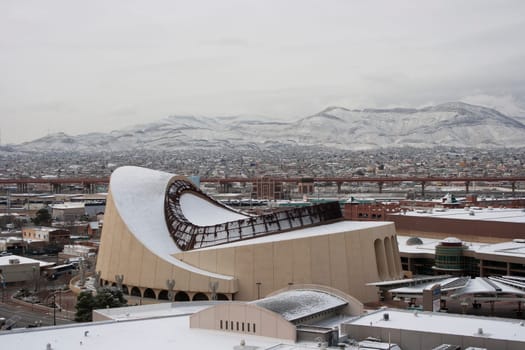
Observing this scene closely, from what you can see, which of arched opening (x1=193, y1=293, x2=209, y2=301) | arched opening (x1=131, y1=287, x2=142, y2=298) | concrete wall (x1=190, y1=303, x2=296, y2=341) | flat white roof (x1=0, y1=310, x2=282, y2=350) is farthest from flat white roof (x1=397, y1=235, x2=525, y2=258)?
flat white roof (x1=0, y1=310, x2=282, y2=350)

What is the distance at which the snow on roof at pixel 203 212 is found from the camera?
61.3 metres

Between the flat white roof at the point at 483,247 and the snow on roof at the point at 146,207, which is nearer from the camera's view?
the snow on roof at the point at 146,207

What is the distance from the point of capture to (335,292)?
38.8 metres

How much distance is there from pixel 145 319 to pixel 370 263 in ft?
65.9

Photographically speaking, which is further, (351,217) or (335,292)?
(351,217)

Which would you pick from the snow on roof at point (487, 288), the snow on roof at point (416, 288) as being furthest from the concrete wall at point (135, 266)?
the snow on roof at point (487, 288)

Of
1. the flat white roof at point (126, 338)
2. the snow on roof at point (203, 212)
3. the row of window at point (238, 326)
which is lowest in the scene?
the flat white roof at point (126, 338)

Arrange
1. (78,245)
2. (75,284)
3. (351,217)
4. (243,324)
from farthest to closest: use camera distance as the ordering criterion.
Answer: (351,217)
(78,245)
(75,284)
(243,324)

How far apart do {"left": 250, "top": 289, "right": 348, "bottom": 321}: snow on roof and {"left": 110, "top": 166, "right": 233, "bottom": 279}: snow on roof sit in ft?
48.7

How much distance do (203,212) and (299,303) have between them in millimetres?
28287

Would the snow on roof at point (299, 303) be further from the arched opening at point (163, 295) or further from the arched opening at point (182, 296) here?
the arched opening at point (163, 295)

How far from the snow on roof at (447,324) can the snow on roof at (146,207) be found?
62.7ft

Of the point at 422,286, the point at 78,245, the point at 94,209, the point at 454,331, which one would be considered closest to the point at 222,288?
the point at 422,286

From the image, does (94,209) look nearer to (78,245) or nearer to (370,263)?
(78,245)
